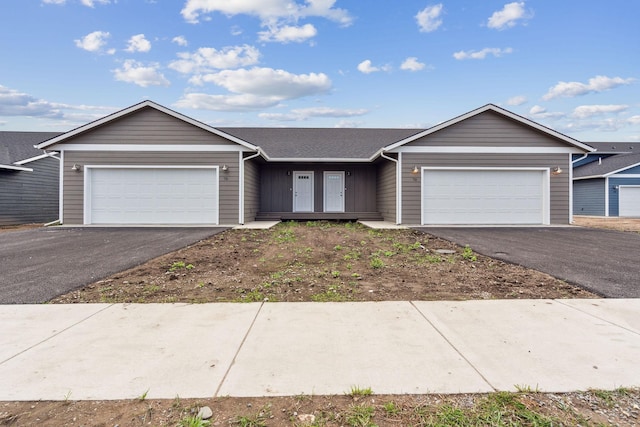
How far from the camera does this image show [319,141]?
50.9 ft

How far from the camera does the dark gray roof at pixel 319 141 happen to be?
44.9 ft

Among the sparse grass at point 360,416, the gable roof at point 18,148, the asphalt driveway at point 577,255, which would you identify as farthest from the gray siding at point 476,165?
the gable roof at point 18,148

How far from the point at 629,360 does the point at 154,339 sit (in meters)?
3.56

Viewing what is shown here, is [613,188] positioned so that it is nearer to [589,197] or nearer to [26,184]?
[589,197]

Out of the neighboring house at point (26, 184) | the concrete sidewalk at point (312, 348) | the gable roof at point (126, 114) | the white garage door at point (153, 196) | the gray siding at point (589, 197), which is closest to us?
the concrete sidewalk at point (312, 348)

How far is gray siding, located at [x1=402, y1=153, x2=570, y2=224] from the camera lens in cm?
1123

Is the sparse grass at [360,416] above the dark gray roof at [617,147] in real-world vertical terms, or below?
below

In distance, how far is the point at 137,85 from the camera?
20188 mm

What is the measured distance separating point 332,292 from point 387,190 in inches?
373

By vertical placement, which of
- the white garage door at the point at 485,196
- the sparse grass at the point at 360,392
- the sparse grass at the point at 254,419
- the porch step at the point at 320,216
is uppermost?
the white garage door at the point at 485,196

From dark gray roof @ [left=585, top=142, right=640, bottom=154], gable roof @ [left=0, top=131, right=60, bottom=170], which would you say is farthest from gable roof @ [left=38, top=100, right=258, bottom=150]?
dark gray roof @ [left=585, top=142, right=640, bottom=154]

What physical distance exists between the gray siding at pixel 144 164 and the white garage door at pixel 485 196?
7114 millimetres

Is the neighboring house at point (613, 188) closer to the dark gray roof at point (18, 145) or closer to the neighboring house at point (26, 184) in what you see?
the neighboring house at point (26, 184)

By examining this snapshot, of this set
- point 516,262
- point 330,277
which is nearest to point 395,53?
point 516,262
